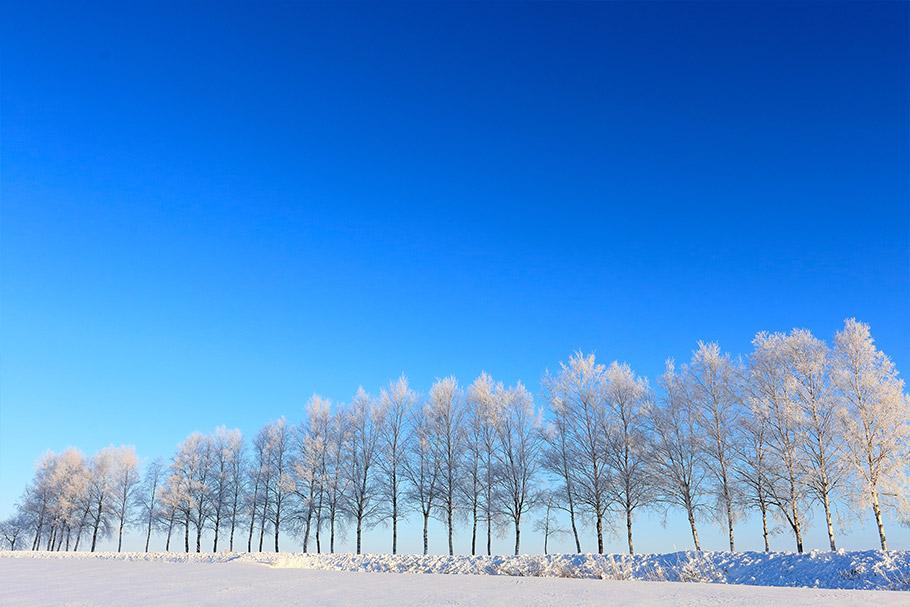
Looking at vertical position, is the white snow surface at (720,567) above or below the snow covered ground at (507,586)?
below

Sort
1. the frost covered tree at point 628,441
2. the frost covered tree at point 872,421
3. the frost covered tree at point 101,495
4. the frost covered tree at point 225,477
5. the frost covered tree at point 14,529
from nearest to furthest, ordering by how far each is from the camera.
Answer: the frost covered tree at point 872,421 < the frost covered tree at point 628,441 < the frost covered tree at point 225,477 < the frost covered tree at point 101,495 < the frost covered tree at point 14,529

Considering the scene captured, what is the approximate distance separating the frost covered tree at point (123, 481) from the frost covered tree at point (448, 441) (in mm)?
33991

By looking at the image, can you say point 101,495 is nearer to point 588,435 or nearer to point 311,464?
point 311,464

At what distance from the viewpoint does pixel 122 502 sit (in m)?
50.6

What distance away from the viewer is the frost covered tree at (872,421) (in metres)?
23.5

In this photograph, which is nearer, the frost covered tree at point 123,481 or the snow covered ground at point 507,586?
the snow covered ground at point 507,586

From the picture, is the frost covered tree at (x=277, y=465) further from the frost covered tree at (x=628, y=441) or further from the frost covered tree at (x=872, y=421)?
the frost covered tree at (x=872, y=421)

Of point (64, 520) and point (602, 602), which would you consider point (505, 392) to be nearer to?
point (602, 602)

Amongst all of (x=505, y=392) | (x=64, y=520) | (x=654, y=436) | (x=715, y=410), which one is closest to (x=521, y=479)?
(x=505, y=392)

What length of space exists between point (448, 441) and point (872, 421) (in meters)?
21.8

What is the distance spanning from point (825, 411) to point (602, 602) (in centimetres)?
2461

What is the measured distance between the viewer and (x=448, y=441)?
34.4 m

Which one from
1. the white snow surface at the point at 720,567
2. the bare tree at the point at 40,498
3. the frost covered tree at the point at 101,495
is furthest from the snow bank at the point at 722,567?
the bare tree at the point at 40,498

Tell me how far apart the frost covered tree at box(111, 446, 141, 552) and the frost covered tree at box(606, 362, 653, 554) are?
44.6 meters
